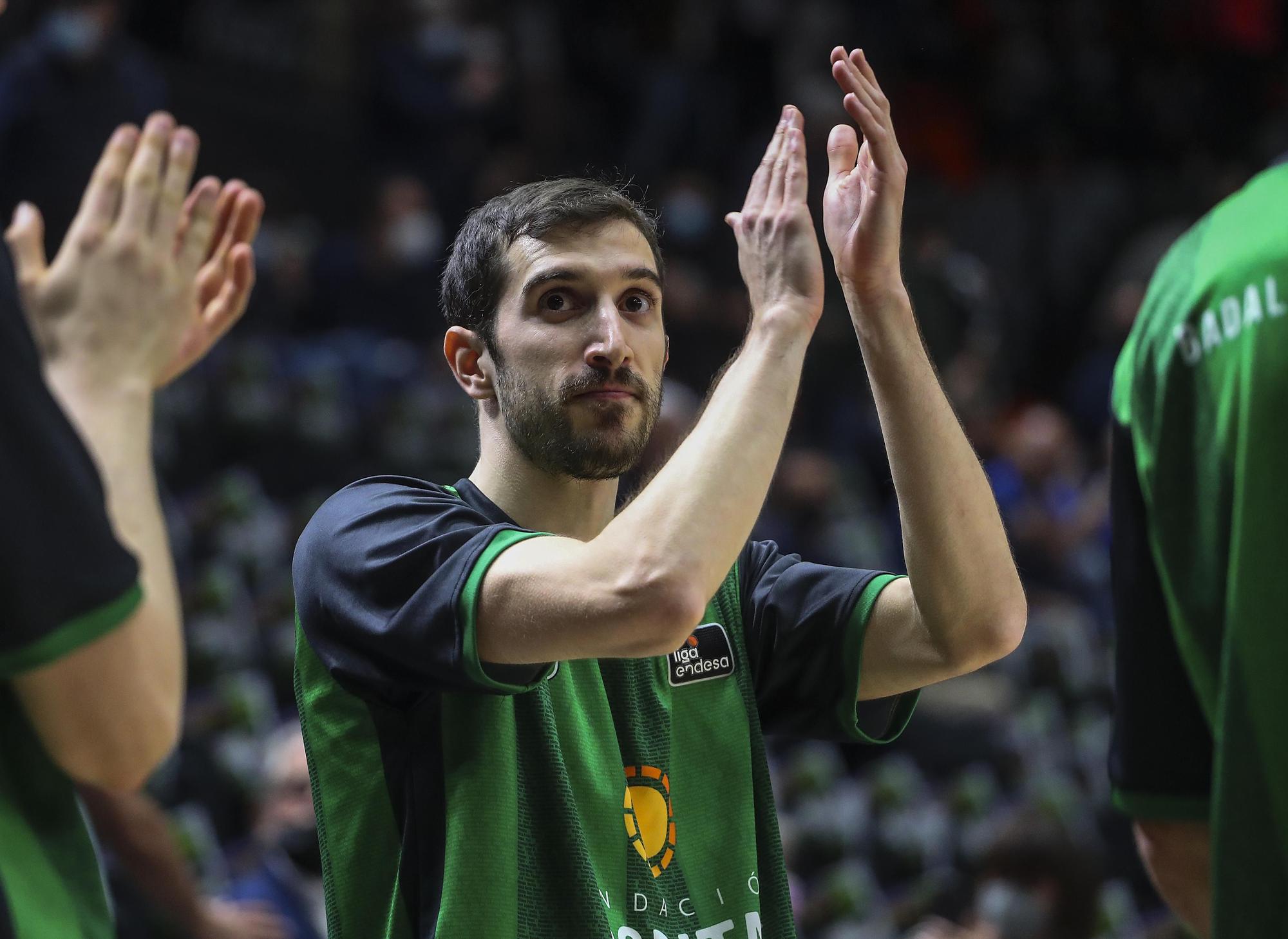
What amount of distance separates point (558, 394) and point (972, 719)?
5739mm

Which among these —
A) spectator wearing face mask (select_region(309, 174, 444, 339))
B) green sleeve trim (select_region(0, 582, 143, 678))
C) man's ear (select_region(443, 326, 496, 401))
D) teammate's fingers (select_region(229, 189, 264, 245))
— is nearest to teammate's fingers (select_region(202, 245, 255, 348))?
teammate's fingers (select_region(229, 189, 264, 245))

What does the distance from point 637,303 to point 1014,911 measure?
2.50 m

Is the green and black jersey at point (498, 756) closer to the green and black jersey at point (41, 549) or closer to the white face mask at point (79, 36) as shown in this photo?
the green and black jersey at point (41, 549)

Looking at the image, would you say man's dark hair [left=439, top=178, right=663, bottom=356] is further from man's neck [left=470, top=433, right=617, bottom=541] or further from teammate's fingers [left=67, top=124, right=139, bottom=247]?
teammate's fingers [left=67, top=124, right=139, bottom=247]

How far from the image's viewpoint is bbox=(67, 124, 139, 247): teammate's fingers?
1942mm

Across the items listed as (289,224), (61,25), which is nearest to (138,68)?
(61,25)

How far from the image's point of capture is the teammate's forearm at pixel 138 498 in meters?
1.77

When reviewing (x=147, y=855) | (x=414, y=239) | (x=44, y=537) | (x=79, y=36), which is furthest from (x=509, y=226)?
(x=414, y=239)

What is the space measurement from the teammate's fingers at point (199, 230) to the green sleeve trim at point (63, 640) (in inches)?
21.8

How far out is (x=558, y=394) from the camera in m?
2.74

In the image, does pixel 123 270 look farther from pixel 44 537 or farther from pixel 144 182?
pixel 44 537

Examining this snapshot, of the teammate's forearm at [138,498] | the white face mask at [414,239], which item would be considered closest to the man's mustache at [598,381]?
the teammate's forearm at [138,498]

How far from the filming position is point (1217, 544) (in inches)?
67.7

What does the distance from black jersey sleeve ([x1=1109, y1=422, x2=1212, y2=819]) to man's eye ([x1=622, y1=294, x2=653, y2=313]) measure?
113 centimetres
